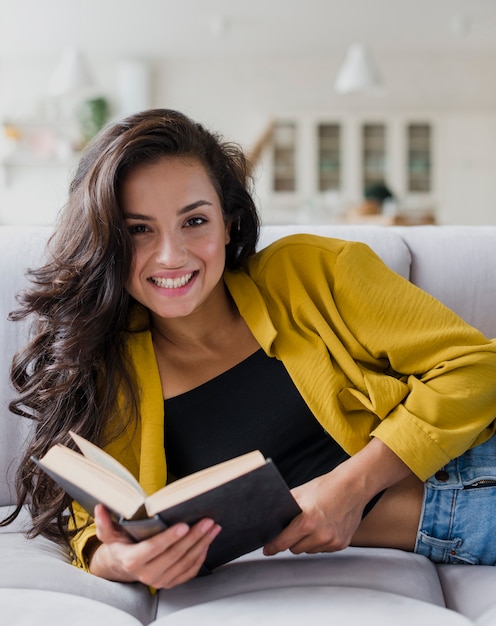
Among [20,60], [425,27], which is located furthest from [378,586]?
[20,60]

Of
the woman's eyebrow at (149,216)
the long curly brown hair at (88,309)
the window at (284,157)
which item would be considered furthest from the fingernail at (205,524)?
the window at (284,157)

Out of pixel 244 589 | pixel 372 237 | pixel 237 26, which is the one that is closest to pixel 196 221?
pixel 372 237

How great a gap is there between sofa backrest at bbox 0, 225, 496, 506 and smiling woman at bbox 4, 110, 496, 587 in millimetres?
157

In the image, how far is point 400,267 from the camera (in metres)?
1.64

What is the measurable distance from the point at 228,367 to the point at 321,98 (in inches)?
289

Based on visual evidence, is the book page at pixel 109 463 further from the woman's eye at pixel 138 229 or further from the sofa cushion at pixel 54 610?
the woman's eye at pixel 138 229

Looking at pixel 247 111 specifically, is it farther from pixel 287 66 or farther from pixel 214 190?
pixel 214 190

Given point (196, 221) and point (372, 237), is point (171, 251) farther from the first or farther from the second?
point (372, 237)

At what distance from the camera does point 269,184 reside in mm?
8453

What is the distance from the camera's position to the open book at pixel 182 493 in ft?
3.14

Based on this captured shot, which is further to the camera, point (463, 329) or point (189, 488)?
point (463, 329)

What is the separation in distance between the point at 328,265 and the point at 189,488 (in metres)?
0.58

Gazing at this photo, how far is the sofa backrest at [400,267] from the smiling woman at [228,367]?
0.16 m

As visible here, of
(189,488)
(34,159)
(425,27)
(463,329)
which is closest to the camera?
(189,488)
